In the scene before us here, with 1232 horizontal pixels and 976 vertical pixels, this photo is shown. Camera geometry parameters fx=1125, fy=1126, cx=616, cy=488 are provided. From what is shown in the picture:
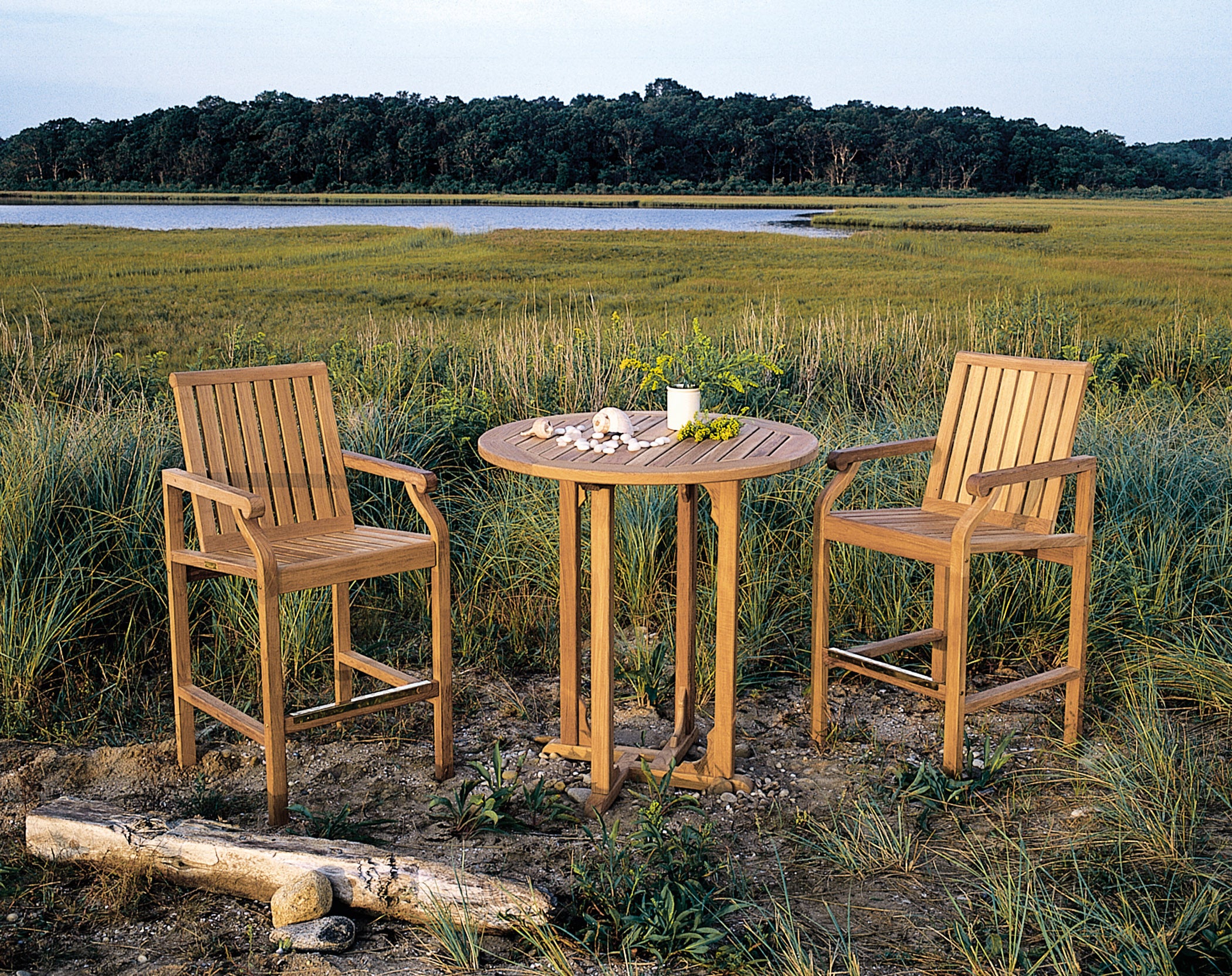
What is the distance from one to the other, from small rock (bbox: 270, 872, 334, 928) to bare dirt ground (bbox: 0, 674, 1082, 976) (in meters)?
0.06

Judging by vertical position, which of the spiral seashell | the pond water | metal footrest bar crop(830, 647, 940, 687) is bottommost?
metal footrest bar crop(830, 647, 940, 687)

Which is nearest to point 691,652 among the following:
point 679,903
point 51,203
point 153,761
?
point 679,903

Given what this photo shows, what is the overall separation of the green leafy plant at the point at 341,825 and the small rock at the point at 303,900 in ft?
1.09

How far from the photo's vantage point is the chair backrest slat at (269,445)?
3.01 metres

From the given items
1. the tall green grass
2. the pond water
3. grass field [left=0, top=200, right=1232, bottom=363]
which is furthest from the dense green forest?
the tall green grass

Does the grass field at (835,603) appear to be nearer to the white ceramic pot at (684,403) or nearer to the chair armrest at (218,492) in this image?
the chair armrest at (218,492)

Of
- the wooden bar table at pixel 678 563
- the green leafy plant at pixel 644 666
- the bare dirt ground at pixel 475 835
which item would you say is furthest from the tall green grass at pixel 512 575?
the wooden bar table at pixel 678 563

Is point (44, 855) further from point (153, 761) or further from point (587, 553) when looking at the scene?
point (587, 553)

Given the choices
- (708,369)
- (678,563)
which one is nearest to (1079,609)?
(678,563)

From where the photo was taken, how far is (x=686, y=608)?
10.1 feet

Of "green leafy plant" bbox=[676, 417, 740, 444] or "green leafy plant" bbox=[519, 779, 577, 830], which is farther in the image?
"green leafy plant" bbox=[676, 417, 740, 444]

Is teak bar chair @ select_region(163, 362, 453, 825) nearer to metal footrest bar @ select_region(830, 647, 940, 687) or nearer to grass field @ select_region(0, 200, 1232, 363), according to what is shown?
metal footrest bar @ select_region(830, 647, 940, 687)

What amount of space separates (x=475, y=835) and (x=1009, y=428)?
1.95 metres

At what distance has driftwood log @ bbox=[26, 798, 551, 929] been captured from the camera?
222cm
